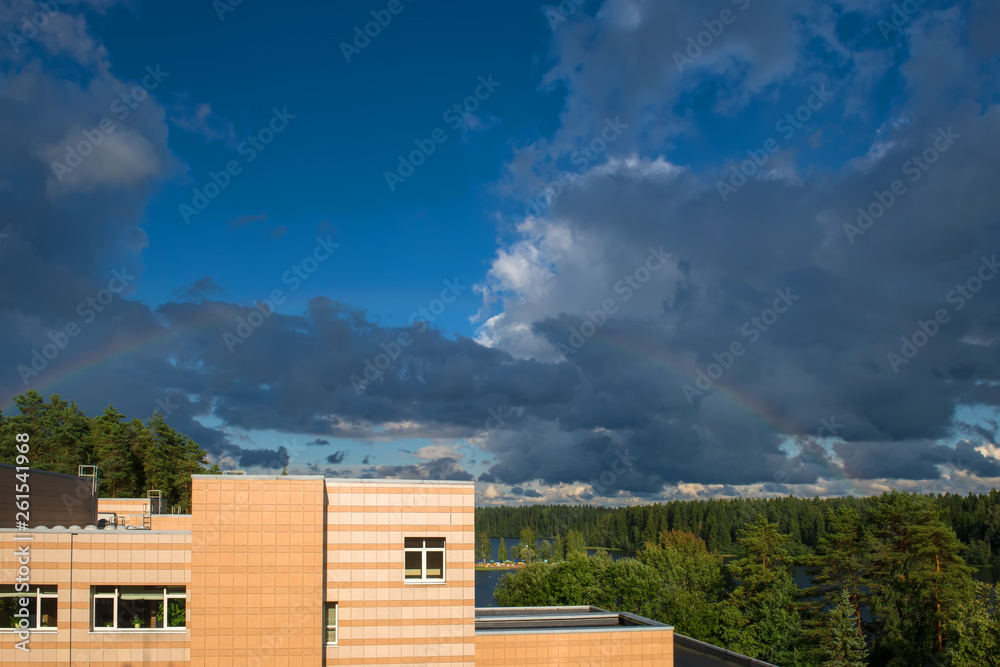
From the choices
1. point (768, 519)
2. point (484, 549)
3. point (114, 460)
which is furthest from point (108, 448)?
point (484, 549)

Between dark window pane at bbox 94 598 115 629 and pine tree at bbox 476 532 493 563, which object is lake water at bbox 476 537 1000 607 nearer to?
pine tree at bbox 476 532 493 563

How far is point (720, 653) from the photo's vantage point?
36719 millimetres

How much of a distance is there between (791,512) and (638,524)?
139ft

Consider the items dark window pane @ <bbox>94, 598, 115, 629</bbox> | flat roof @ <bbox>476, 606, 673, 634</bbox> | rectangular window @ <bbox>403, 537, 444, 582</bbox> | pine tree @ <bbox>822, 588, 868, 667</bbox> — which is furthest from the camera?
pine tree @ <bbox>822, 588, 868, 667</bbox>

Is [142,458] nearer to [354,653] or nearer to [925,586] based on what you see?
[354,653]

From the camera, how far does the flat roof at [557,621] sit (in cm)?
Answer: 2471

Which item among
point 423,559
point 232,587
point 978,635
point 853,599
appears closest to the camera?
point 232,587

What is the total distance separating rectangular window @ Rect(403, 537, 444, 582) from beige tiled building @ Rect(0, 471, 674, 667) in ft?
1.41

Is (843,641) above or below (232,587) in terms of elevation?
below

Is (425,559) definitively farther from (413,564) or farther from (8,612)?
(8,612)

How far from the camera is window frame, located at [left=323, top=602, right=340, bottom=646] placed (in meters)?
19.2

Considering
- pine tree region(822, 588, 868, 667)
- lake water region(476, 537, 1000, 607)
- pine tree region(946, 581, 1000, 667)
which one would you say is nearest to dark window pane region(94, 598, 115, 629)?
pine tree region(946, 581, 1000, 667)

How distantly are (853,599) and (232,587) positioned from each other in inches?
1811

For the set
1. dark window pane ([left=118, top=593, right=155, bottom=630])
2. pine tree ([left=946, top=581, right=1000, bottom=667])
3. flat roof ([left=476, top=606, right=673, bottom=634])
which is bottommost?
pine tree ([left=946, top=581, right=1000, bottom=667])
